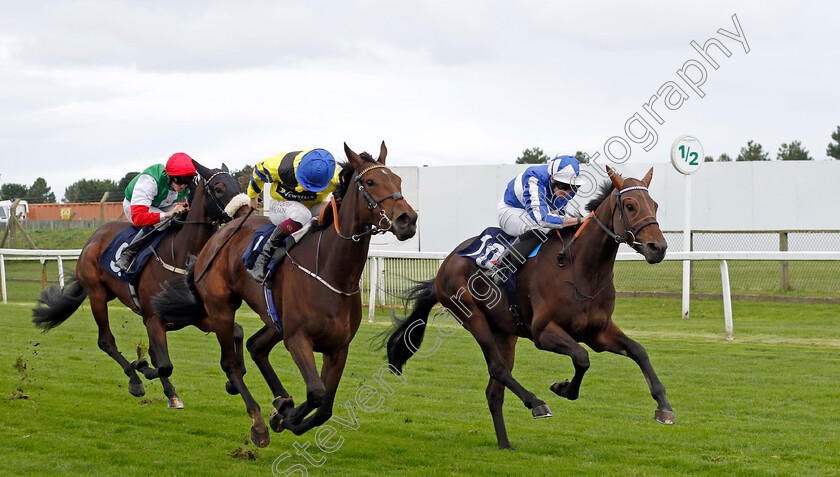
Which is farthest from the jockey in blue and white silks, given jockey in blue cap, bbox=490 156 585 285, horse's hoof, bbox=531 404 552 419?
horse's hoof, bbox=531 404 552 419

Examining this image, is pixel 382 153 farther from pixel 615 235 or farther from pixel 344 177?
→ pixel 615 235

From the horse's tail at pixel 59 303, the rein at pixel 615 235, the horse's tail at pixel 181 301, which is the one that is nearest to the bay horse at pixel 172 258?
the horse's tail at pixel 181 301

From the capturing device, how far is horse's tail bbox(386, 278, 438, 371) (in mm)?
6434

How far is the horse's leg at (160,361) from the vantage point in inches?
242

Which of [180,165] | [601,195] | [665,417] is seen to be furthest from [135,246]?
[665,417]

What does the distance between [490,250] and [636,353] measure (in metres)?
1.27

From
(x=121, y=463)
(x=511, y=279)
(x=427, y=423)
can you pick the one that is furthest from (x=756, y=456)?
(x=121, y=463)

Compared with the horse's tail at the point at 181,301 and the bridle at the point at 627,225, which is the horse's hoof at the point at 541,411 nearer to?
the bridle at the point at 627,225

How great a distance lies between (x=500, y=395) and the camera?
218 inches

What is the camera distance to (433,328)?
37.2 ft

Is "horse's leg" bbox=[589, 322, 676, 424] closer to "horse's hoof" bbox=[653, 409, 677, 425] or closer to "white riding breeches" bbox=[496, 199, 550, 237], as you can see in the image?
"horse's hoof" bbox=[653, 409, 677, 425]

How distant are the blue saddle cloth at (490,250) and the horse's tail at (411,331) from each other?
53 cm

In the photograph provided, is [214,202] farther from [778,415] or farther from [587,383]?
[778,415]

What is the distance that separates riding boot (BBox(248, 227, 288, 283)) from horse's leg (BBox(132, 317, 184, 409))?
53.8 inches
